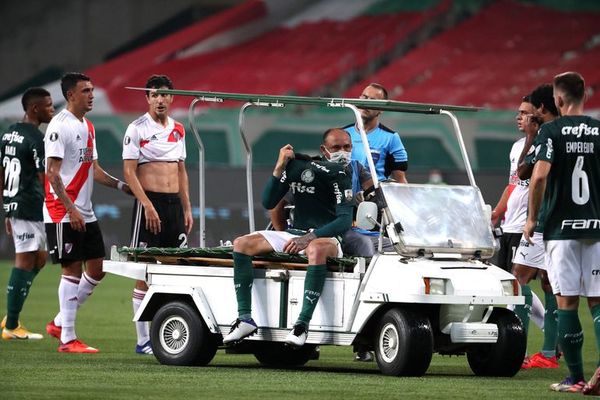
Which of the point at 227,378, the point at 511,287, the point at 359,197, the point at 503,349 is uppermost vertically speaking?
the point at 359,197

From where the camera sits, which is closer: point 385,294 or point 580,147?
point 580,147

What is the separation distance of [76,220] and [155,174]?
79 cm

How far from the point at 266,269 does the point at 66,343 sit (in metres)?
2.11

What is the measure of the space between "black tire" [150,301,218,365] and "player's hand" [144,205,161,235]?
1.27 meters

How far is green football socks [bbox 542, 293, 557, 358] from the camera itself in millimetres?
10758

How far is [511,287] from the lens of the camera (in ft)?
30.5

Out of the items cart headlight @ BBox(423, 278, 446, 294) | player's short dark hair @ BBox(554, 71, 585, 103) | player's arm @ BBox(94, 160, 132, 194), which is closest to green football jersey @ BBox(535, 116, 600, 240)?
player's short dark hair @ BBox(554, 71, 585, 103)

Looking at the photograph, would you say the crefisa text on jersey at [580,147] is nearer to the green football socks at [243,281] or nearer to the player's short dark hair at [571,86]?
the player's short dark hair at [571,86]

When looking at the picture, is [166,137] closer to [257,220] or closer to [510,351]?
[510,351]

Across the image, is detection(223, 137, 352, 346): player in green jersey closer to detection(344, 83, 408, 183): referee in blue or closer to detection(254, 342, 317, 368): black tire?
detection(254, 342, 317, 368): black tire

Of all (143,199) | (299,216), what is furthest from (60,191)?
(299,216)

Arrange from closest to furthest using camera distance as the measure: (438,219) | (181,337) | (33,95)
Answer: (438,219), (181,337), (33,95)

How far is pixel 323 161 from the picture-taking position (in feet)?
31.6

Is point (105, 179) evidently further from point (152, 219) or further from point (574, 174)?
point (574, 174)
